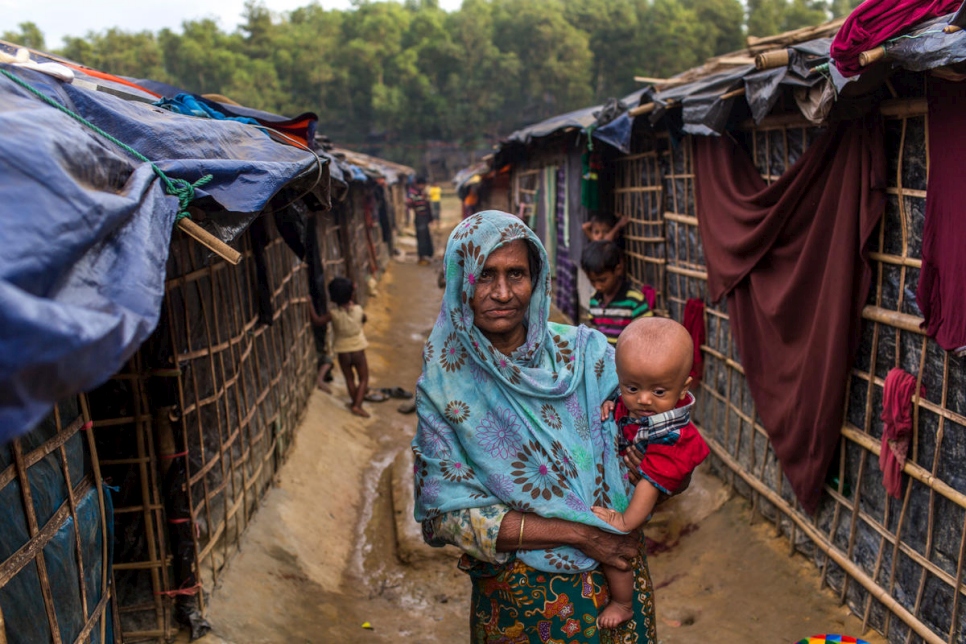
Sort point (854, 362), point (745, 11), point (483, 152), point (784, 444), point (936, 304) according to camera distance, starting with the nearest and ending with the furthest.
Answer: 1. point (936, 304)
2. point (854, 362)
3. point (784, 444)
4. point (483, 152)
5. point (745, 11)

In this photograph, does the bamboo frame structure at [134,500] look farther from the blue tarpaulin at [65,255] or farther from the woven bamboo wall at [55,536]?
the blue tarpaulin at [65,255]

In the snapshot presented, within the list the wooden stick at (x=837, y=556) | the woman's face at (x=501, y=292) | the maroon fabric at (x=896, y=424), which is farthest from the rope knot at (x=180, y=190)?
the wooden stick at (x=837, y=556)

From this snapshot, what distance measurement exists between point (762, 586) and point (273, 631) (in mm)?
2810

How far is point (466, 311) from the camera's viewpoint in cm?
213

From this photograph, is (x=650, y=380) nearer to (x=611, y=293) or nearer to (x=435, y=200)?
(x=611, y=293)

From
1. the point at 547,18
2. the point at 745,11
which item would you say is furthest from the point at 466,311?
the point at 745,11

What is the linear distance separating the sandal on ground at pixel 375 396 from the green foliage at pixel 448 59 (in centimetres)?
2963

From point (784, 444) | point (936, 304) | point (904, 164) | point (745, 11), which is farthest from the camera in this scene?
point (745, 11)

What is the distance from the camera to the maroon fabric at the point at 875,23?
2691mm

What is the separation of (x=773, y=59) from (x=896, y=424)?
1.83m

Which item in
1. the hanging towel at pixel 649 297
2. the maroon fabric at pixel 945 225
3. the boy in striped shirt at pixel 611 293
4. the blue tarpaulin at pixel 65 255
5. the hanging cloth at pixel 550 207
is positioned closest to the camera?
the blue tarpaulin at pixel 65 255

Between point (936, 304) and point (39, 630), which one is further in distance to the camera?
point (936, 304)

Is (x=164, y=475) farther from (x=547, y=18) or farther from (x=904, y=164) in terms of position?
(x=547, y=18)

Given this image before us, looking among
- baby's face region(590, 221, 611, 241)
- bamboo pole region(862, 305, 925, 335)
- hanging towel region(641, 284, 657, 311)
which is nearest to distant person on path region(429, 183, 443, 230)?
baby's face region(590, 221, 611, 241)
